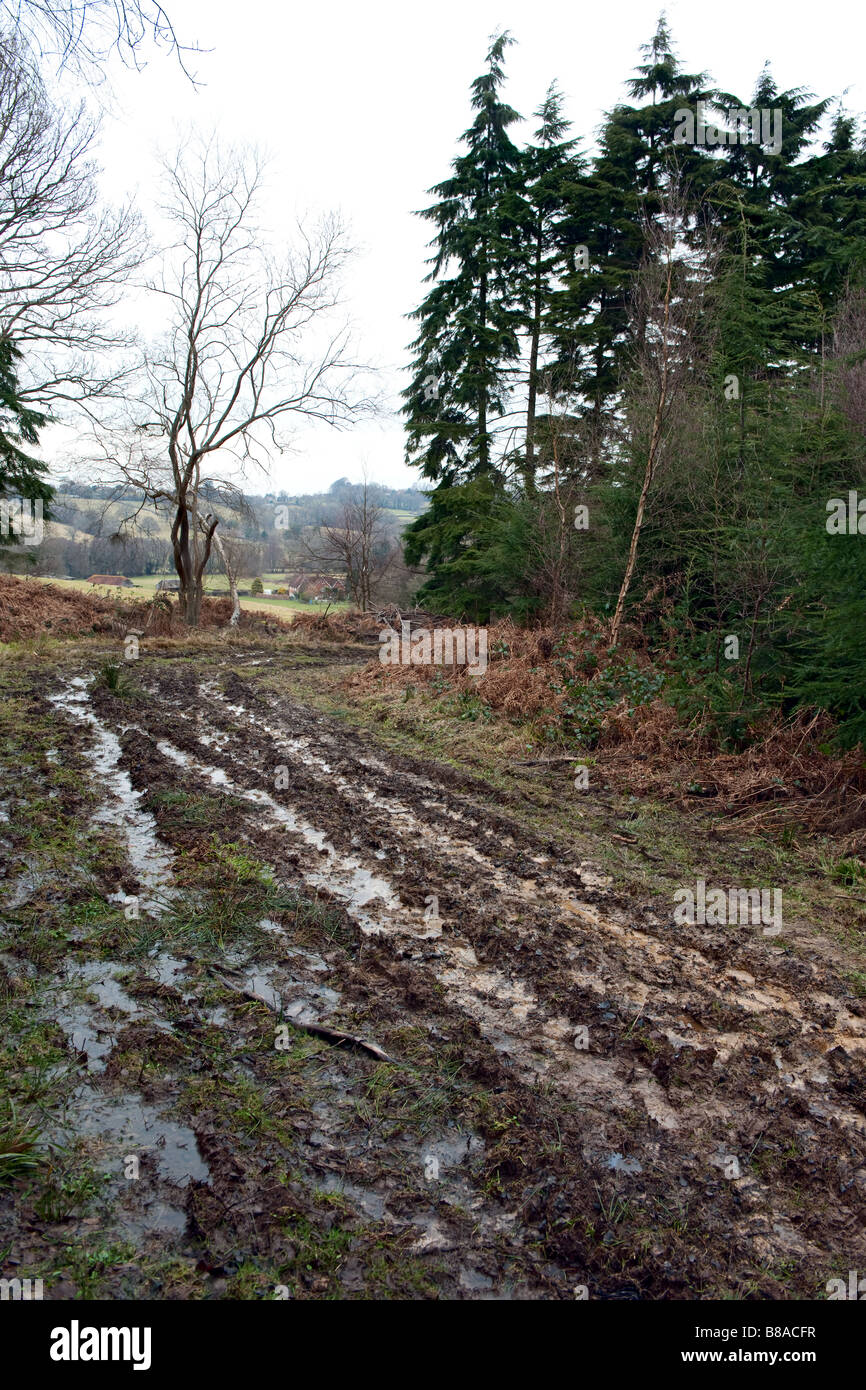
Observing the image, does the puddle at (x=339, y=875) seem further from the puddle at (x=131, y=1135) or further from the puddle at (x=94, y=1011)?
the puddle at (x=131, y=1135)

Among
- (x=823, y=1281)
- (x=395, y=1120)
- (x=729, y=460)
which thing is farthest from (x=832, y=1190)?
(x=729, y=460)

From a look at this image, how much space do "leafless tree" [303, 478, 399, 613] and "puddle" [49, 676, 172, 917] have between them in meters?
21.6

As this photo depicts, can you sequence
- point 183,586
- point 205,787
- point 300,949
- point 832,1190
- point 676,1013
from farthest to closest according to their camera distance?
1. point 183,586
2. point 205,787
3. point 300,949
4. point 676,1013
5. point 832,1190

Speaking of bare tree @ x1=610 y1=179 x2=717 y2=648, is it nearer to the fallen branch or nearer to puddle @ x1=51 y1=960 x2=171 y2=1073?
the fallen branch

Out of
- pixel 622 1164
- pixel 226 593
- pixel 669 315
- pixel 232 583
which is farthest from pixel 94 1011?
pixel 226 593

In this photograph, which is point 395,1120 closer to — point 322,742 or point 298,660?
point 322,742

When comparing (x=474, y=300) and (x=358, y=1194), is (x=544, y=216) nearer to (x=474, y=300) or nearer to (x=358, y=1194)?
(x=474, y=300)

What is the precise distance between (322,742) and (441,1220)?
758 cm

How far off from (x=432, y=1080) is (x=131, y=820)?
13.6 feet

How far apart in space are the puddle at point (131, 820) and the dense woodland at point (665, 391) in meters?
5.88

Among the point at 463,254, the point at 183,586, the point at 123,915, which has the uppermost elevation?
the point at 463,254

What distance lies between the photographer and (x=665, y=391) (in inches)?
401

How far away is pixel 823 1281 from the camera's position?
2.39 metres

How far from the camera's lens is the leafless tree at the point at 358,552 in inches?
1270
